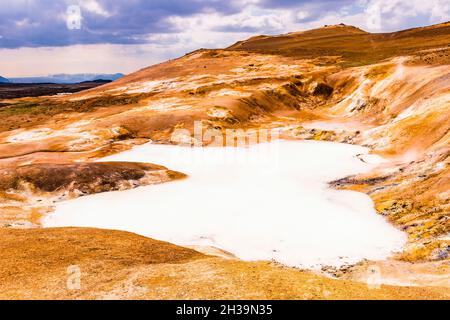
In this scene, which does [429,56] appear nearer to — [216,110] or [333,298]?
[216,110]

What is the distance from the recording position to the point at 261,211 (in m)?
53.1

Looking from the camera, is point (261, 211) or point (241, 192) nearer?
Answer: point (261, 211)

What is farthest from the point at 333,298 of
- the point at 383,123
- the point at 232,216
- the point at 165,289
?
the point at 383,123

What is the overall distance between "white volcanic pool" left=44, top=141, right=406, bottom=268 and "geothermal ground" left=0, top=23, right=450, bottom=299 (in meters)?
0.29

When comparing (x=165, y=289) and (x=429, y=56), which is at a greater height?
(x=429, y=56)

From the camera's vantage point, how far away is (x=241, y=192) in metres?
61.2

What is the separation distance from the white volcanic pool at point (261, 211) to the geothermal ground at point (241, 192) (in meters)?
0.29

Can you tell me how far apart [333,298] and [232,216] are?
100ft

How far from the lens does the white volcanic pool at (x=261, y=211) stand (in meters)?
43.0

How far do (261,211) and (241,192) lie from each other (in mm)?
8705

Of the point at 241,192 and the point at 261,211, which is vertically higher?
the point at 241,192

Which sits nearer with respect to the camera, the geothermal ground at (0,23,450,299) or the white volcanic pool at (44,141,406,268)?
the geothermal ground at (0,23,450,299)

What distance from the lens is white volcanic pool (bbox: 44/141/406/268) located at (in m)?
43.0
